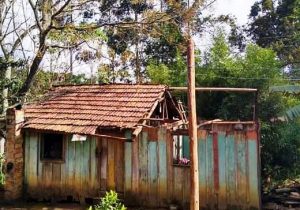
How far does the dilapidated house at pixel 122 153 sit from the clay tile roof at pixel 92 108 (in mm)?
33

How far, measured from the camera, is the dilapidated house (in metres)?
11.4

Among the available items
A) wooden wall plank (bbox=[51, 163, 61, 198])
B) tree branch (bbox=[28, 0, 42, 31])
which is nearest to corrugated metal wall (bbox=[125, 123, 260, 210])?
wooden wall plank (bbox=[51, 163, 61, 198])

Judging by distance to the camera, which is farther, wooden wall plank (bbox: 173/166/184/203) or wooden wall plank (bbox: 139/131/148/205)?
wooden wall plank (bbox: 139/131/148/205)

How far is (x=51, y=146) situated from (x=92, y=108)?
1.90 meters

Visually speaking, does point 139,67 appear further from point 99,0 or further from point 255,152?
point 255,152

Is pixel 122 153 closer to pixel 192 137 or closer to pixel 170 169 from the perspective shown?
pixel 170 169

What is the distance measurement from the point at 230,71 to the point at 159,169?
271 inches

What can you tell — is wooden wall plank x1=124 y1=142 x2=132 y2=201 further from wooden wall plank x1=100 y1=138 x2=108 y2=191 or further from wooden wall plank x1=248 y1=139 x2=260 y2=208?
wooden wall plank x1=248 y1=139 x2=260 y2=208

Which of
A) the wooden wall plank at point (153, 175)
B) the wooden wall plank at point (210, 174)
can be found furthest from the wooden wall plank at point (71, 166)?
the wooden wall plank at point (210, 174)

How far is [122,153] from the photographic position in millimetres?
12703

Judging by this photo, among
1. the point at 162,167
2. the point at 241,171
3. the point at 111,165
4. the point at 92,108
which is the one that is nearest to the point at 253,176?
the point at 241,171

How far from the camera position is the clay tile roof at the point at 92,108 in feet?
41.3

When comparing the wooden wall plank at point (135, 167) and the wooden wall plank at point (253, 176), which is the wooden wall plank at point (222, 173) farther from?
the wooden wall plank at point (135, 167)

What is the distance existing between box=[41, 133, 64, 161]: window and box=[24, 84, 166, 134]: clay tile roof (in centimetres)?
65
